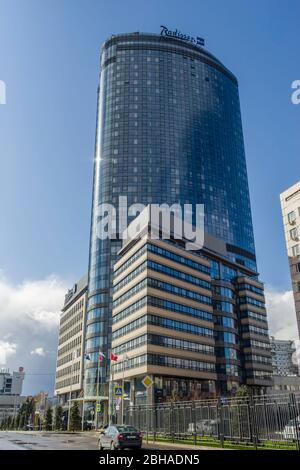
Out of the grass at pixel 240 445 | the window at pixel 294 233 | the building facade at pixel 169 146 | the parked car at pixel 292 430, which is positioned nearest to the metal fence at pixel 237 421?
the parked car at pixel 292 430

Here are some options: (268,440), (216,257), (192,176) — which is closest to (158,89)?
(192,176)

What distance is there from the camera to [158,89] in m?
159

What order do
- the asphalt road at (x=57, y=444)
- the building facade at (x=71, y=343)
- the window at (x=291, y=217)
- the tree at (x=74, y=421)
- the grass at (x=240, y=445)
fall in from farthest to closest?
1. the building facade at (x=71, y=343)
2. the tree at (x=74, y=421)
3. the window at (x=291, y=217)
4. the asphalt road at (x=57, y=444)
5. the grass at (x=240, y=445)

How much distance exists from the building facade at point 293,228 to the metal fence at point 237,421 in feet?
75.4

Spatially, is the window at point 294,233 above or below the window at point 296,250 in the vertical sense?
above

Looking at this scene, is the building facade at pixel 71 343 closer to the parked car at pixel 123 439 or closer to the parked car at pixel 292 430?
the parked car at pixel 123 439

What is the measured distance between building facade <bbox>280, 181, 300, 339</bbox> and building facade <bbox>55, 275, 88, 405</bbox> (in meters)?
77.6

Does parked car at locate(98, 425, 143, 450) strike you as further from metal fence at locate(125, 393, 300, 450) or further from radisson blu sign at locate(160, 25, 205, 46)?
radisson blu sign at locate(160, 25, 205, 46)

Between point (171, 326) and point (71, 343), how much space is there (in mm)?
65401

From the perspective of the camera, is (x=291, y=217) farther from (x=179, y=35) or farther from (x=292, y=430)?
(x=179, y=35)

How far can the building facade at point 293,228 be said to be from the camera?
51.3 m

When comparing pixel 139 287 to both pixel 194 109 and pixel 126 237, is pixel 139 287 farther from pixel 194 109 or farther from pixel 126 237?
pixel 194 109

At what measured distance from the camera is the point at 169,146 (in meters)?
149

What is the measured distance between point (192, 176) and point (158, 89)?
3891cm
